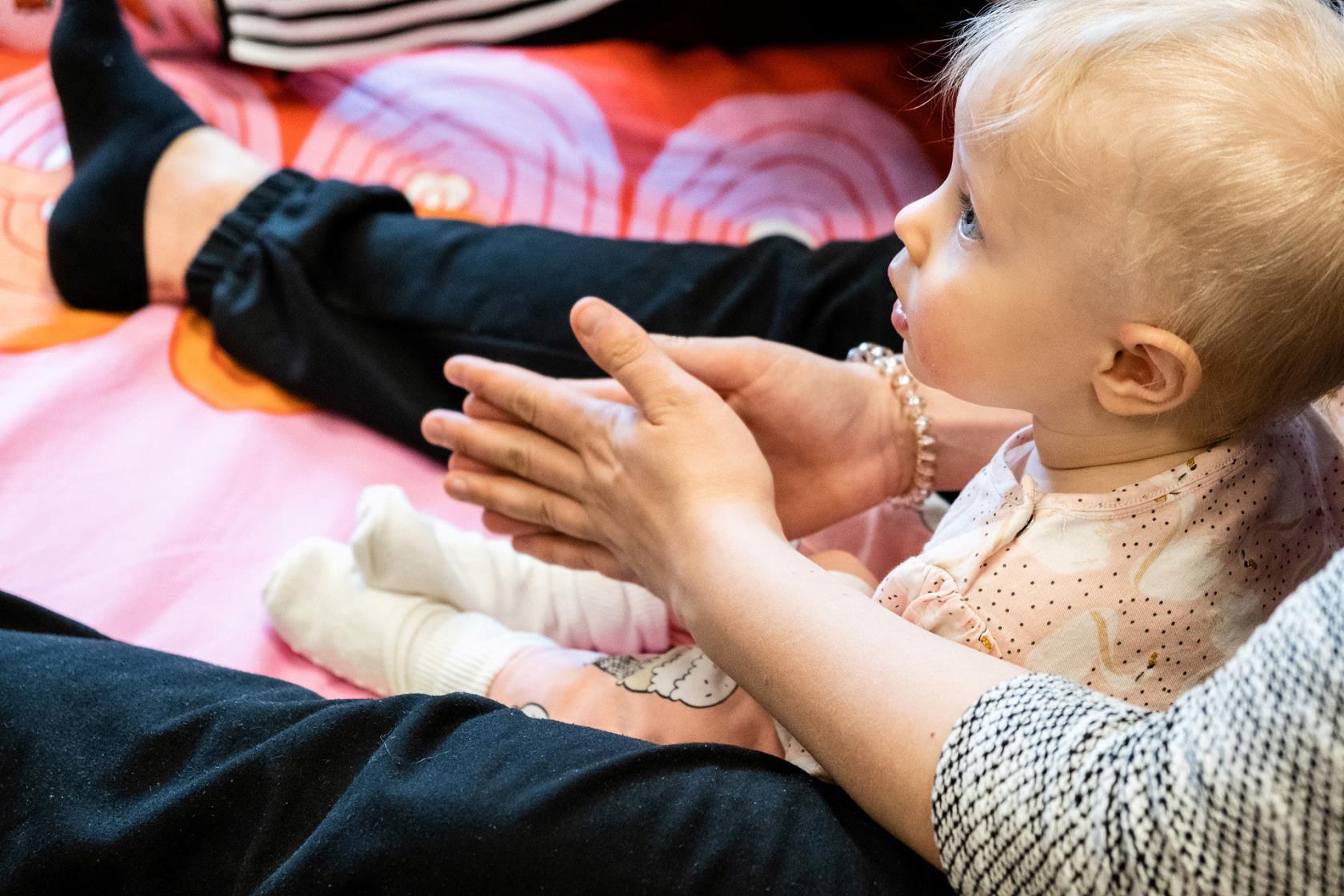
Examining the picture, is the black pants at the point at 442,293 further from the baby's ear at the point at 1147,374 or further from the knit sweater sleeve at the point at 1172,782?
the knit sweater sleeve at the point at 1172,782

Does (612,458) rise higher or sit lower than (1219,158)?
lower

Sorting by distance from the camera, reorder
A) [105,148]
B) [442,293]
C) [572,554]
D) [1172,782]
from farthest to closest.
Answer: [105,148] < [442,293] < [572,554] < [1172,782]

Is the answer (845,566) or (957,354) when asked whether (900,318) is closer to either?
(957,354)

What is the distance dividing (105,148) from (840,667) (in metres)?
1.01

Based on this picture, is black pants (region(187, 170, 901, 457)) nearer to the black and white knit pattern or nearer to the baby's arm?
A: the baby's arm

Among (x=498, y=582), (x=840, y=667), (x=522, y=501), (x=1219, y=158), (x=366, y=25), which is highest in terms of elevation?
(x=1219, y=158)

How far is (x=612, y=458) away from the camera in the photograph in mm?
A: 833

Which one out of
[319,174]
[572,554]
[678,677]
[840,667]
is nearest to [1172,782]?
[840,667]

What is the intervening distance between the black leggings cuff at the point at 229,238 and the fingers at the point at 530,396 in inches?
13.8

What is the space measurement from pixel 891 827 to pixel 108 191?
1.01 m

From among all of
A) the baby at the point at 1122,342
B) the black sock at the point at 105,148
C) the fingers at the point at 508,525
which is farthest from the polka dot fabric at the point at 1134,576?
the black sock at the point at 105,148

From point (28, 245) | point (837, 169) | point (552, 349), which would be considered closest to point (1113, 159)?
point (552, 349)

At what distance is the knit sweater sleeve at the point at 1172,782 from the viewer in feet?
1.43

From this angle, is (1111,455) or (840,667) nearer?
(840,667)
